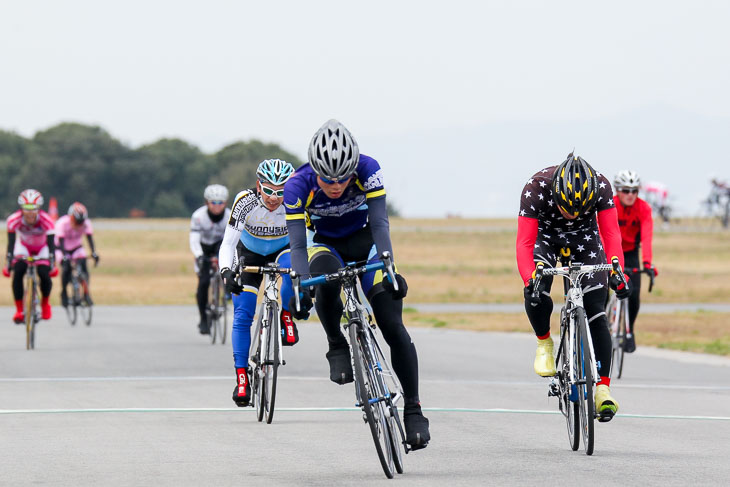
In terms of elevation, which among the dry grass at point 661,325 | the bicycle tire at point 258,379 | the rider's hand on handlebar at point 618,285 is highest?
the rider's hand on handlebar at point 618,285

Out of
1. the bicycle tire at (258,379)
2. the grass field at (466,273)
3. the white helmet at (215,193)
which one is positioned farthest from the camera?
the grass field at (466,273)

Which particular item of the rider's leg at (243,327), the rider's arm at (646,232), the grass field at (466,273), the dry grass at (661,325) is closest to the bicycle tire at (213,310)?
the dry grass at (661,325)

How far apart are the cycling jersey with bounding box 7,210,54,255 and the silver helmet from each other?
11.0 metres

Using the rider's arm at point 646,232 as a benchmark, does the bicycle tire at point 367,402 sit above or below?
below

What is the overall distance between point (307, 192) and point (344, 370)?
1.16 meters

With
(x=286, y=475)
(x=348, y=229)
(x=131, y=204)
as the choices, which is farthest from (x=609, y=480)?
(x=131, y=204)

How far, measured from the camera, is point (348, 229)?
8.95 metres

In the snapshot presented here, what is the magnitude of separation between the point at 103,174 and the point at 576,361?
442ft

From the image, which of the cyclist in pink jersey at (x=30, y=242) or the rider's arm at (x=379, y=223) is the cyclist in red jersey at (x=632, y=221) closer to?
the rider's arm at (x=379, y=223)

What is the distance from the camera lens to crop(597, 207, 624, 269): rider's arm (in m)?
9.41

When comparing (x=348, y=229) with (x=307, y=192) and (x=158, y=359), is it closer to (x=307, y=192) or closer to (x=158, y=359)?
(x=307, y=192)

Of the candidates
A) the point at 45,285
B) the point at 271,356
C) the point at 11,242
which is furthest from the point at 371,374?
the point at 45,285

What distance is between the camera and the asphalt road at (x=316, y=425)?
802 centimetres

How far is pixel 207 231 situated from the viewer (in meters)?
18.5
